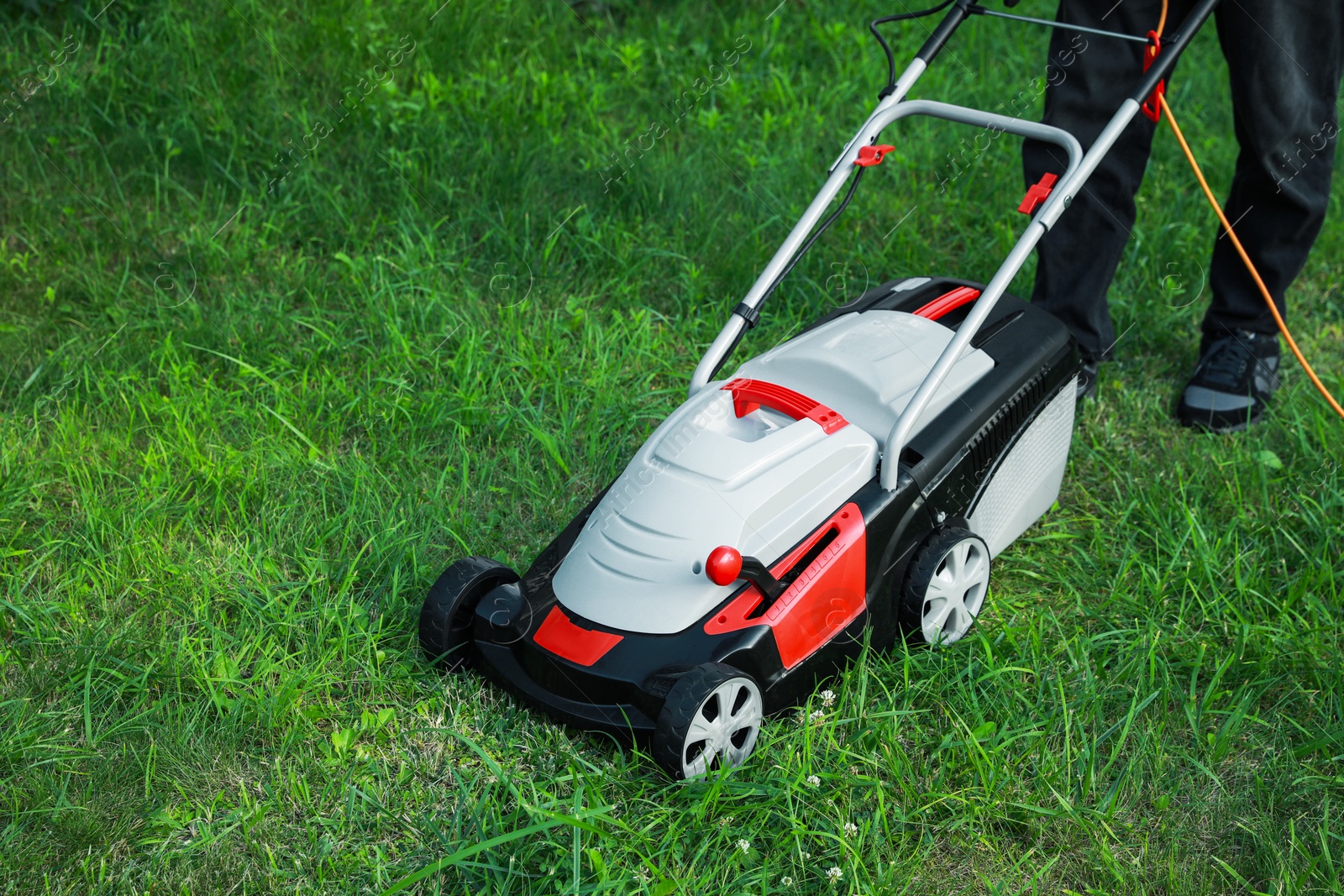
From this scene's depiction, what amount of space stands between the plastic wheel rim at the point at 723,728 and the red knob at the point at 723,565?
16 cm

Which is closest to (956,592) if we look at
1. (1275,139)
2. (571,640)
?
(571,640)

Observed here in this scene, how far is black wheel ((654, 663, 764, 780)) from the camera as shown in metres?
1.81

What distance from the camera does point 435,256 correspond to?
3.48m

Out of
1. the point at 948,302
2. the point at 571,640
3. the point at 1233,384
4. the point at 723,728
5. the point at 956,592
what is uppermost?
the point at 948,302

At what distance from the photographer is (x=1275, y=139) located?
8.93 feet

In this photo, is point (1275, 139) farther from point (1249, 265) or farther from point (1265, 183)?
point (1249, 265)

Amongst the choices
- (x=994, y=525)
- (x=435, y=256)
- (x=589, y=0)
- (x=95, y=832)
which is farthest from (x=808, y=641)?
(x=589, y=0)

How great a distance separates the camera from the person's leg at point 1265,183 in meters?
2.61

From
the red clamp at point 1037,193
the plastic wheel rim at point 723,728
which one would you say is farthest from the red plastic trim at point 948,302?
the plastic wheel rim at point 723,728

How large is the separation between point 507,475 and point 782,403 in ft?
2.90

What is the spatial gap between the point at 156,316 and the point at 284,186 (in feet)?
2.26

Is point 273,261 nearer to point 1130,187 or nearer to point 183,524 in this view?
point 183,524

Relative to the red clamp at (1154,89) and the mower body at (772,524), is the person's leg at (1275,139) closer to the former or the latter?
the red clamp at (1154,89)

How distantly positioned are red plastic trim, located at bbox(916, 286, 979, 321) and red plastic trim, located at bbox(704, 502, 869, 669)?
62 cm
